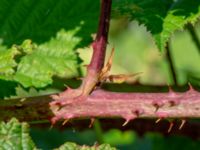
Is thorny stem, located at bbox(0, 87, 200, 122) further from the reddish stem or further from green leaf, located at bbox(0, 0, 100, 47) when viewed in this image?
green leaf, located at bbox(0, 0, 100, 47)

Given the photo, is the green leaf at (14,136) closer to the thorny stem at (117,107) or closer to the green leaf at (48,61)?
the thorny stem at (117,107)

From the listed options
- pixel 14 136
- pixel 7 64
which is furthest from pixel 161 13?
pixel 14 136

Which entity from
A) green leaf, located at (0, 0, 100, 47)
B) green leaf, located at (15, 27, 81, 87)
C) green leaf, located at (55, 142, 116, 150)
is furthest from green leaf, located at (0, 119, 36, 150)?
green leaf, located at (0, 0, 100, 47)

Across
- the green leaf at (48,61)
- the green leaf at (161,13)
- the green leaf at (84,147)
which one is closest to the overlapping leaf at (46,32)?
the green leaf at (48,61)

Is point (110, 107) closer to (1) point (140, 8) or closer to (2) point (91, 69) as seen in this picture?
(2) point (91, 69)

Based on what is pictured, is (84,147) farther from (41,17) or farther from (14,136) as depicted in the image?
(41,17)

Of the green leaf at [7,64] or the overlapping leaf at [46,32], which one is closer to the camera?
the green leaf at [7,64]
